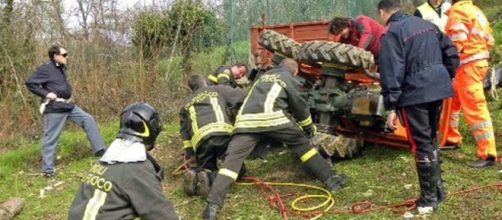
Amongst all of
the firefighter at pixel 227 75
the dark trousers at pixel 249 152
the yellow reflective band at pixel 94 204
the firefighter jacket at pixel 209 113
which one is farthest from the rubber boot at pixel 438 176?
the firefighter at pixel 227 75

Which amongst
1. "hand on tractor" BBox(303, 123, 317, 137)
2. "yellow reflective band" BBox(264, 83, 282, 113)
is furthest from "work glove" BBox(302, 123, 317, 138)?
"yellow reflective band" BBox(264, 83, 282, 113)

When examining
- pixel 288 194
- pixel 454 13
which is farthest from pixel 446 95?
pixel 288 194

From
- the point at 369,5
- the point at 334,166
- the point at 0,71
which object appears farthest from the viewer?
the point at 369,5

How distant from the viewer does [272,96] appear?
5758mm

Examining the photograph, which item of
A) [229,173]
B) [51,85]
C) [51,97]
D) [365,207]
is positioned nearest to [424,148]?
[365,207]

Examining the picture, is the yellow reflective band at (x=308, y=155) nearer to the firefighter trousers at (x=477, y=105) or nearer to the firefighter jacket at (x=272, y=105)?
the firefighter jacket at (x=272, y=105)

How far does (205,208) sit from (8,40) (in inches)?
312

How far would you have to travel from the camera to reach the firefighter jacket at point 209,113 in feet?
20.9

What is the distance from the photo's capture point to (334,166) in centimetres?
657

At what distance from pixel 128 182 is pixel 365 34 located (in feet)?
14.6

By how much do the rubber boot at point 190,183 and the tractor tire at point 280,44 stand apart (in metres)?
1.76

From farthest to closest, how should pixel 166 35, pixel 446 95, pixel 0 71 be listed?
pixel 166 35
pixel 0 71
pixel 446 95

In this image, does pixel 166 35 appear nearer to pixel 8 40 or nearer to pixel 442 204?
pixel 8 40

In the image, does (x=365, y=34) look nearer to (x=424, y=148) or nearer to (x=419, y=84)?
(x=419, y=84)
